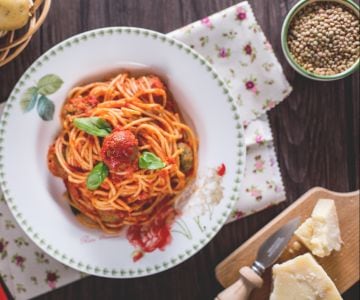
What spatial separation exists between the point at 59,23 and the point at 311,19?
0.76m

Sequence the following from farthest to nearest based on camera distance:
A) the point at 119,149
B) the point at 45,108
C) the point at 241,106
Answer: the point at 241,106 → the point at 45,108 → the point at 119,149

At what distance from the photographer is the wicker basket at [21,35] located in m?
1.71

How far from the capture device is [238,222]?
6.27ft

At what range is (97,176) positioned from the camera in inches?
66.4

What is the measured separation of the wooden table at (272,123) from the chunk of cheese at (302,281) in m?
0.17

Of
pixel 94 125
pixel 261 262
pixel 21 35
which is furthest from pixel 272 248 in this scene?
pixel 21 35

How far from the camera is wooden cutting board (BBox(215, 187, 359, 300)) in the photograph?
188 centimetres

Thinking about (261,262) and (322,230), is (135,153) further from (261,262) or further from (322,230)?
(322,230)

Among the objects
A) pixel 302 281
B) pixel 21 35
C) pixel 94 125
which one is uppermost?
pixel 21 35

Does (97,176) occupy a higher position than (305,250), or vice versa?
(97,176)

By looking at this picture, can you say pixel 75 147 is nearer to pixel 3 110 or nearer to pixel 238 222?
pixel 3 110

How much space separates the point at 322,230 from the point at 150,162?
1.85ft

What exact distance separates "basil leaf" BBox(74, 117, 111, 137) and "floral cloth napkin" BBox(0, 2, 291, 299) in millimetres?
361

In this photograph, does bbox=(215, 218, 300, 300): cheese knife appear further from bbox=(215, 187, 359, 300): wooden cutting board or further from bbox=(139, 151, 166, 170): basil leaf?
bbox=(139, 151, 166, 170): basil leaf
